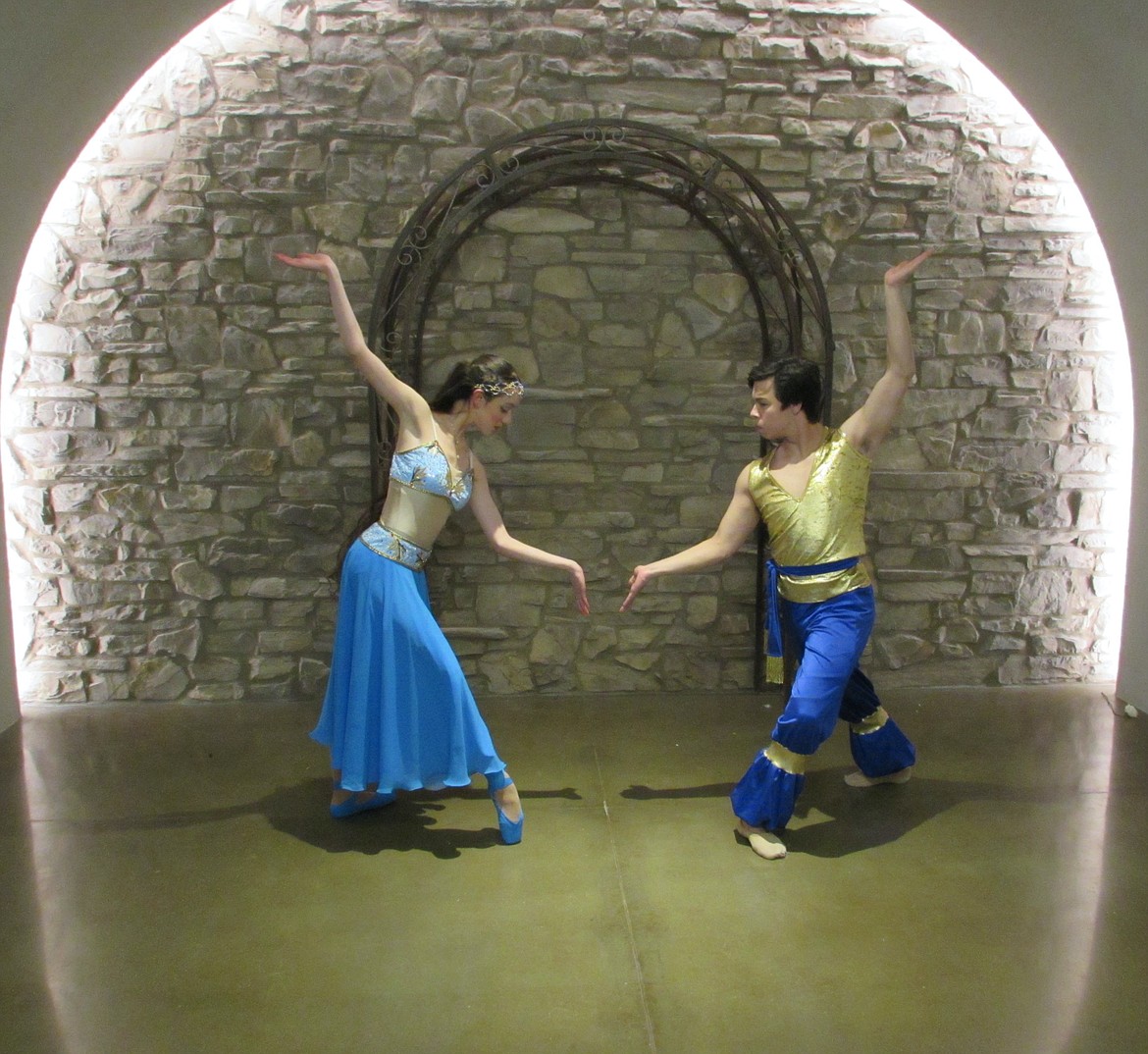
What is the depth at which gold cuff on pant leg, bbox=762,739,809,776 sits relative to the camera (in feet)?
10.2

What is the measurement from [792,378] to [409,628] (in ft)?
4.67

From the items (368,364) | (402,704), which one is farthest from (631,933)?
(368,364)

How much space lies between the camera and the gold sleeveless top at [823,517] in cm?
318

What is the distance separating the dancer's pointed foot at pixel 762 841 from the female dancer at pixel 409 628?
72 cm

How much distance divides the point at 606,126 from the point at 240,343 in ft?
5.71

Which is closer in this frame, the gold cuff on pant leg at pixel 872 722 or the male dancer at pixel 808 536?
the male dancer at pixel 808 536

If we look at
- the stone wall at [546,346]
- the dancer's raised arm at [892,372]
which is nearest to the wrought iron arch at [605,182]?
the stone wall at [546,346]

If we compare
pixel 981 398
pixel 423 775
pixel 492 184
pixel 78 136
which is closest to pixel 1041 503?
pixel 981 398

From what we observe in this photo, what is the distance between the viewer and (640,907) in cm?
281

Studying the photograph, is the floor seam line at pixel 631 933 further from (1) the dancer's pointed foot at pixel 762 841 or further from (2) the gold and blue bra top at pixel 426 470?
(2) the gold and blue bra top at pixel 426 470

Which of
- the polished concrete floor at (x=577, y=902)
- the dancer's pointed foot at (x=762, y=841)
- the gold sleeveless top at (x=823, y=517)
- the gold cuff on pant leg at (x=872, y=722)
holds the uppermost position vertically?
the gold sleeveless top at (x=823, y=517)

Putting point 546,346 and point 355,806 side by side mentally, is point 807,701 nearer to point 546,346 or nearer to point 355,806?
point 355,806

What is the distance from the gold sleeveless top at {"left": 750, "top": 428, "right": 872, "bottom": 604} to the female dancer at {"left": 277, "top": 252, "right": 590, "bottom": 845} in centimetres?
69

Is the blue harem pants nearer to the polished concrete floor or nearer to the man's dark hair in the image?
the polished concrete floor
